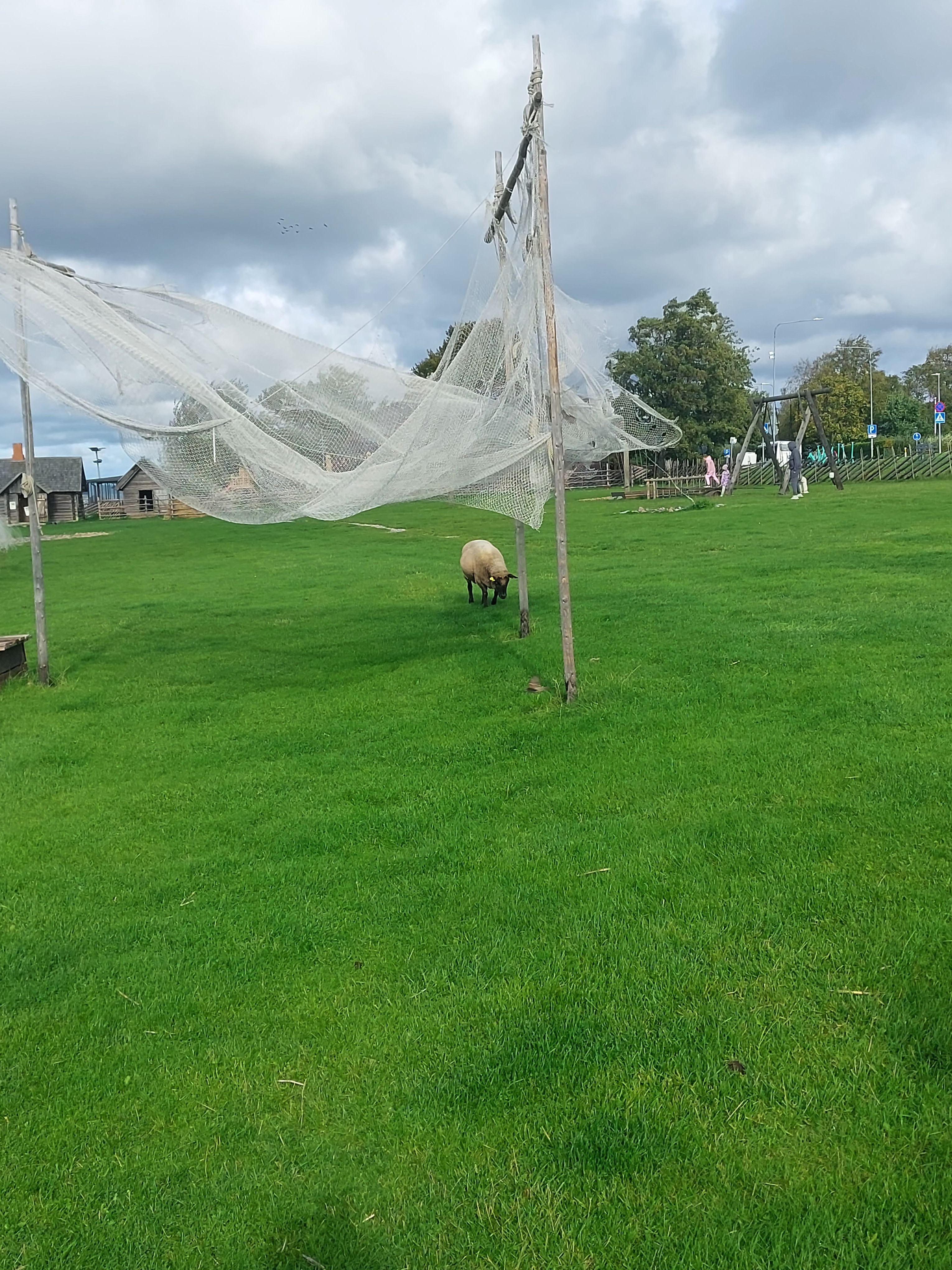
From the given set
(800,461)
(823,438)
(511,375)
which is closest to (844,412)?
(823,438)

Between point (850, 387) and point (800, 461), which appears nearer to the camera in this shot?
point (800, 461)

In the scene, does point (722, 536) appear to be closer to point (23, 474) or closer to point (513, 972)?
point (23, 474)

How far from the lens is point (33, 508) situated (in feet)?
30.8

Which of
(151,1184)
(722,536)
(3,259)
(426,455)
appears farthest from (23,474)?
(722,536)

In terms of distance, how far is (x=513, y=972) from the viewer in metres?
3.65

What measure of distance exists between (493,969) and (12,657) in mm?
7967

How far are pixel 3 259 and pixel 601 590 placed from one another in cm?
867

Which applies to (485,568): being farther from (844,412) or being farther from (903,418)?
(903,418)

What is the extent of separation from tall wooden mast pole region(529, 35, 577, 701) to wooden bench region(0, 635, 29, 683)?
6.02m

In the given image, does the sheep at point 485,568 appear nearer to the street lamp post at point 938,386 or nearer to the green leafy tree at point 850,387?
the green leafy tree at point 850,387

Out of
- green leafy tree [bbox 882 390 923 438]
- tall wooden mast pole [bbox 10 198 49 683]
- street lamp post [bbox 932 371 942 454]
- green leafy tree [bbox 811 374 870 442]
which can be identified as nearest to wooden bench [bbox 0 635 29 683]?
tall wooden mast pole [bbox 10 198 49 683]

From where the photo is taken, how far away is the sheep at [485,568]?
41.2 feet

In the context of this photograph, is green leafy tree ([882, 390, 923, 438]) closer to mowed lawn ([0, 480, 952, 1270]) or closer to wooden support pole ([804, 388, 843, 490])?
wooden support pole ([804, 388, 843, 490])

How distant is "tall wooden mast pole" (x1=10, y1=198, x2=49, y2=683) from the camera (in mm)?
8719
